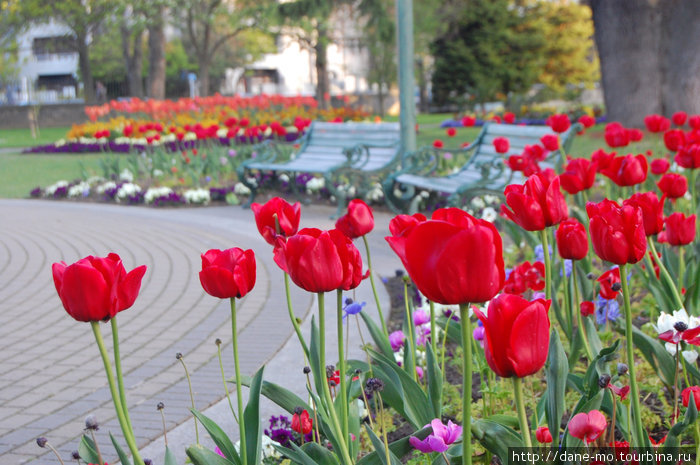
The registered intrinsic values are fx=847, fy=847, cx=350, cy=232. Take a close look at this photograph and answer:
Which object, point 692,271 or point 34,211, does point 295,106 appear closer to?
point 34,211

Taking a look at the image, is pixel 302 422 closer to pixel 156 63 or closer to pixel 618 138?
pixel 618 138

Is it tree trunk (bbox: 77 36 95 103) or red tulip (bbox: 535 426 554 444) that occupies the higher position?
tree trunk (bbox: 77 36 95 103)

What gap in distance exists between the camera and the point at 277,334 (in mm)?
4855

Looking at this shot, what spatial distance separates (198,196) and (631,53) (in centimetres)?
1078

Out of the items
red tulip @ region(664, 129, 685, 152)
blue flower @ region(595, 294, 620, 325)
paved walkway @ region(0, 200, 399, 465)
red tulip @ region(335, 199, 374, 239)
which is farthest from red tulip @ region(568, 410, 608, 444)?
red tulip @ region(664, 129, 685, 152)

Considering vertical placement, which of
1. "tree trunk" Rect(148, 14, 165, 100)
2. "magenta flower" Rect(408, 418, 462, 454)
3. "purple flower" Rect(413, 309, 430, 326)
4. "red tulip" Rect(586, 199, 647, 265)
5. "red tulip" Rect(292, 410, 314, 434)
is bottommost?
"red tulip" Rect(292, 410, 314, 434)

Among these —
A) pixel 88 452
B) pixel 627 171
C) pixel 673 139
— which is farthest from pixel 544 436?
pixel 673 139

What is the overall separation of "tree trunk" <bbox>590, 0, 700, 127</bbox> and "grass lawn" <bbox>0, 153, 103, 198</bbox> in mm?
10787

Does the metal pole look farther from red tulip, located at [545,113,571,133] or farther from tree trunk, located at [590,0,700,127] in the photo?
tree trunk, located at [590,0,700,127]

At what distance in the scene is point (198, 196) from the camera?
437 inches

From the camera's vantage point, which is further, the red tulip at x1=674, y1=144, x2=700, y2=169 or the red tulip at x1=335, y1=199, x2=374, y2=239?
the red tulip at x1=674, y1=144, x2=700, y2=169

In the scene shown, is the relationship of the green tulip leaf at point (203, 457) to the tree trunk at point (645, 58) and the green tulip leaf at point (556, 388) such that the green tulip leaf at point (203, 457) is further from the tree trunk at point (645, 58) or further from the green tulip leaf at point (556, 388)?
the tree trunk at point (645, 58)

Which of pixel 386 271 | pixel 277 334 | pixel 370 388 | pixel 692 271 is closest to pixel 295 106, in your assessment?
pixel 386 271

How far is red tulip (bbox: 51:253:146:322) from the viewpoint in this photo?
1.55 m
